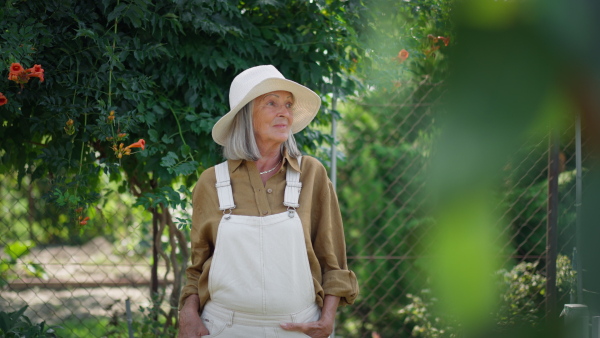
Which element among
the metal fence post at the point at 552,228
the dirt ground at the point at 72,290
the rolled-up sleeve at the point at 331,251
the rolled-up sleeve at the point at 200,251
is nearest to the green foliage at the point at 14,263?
the dirt ground at the point at 72,290

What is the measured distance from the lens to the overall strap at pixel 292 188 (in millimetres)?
2100

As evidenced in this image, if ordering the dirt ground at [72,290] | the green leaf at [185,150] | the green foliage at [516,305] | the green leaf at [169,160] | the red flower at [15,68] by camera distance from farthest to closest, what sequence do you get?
1. the dirt ground at [72,290]
2. the green leaf at [185,150]
3. the green leaf at [169,160]
4. the red flower at [15,68]
5. the green foliage at [516,305]

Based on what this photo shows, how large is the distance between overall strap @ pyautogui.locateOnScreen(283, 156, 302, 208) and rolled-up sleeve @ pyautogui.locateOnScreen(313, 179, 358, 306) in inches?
4.8

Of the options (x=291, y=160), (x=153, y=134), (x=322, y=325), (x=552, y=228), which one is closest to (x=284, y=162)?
(x=291, y=160)

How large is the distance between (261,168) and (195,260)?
39 centimetres

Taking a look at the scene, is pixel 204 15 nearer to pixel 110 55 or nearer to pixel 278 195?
pixel 110 55

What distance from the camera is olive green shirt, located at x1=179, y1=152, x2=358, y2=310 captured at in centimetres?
213

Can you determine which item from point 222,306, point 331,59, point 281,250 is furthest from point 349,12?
point 222,306

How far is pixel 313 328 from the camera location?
2100 mm

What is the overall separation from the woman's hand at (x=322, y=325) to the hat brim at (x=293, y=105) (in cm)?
67

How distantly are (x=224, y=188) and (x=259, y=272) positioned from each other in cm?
30

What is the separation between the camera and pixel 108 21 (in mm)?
2510

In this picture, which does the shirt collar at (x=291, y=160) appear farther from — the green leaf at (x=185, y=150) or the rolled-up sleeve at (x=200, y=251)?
the green leaf at (x=185, y=150)

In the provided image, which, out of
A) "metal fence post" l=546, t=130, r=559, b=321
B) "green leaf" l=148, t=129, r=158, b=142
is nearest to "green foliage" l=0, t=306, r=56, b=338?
"green leaf" l=148, t=129, r=158, b=142
